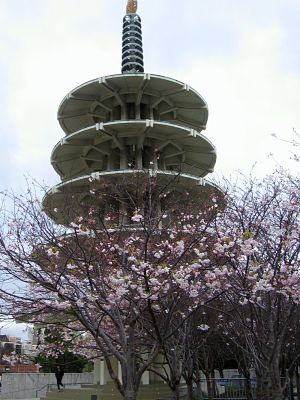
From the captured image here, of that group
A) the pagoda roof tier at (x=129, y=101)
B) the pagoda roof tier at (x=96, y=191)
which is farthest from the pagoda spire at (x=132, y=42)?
the pagoda roof tier at (x=96, y=191)

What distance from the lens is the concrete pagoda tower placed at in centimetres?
3192

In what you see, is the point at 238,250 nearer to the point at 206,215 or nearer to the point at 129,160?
the point at 206,215

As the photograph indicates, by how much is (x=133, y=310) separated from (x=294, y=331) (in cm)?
936

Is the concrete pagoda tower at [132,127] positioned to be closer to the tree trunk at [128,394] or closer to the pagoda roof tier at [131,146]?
the pagoda roof tier at [131,146]

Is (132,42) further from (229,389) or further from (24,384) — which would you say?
(24,384)

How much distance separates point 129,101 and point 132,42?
9570 mm

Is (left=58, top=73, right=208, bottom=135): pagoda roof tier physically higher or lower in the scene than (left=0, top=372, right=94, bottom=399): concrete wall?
higher

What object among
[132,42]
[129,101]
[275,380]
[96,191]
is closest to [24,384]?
[129,101]

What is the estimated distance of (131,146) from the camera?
33781 millimetres

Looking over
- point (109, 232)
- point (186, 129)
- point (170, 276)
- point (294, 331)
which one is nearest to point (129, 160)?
point (186, 129)

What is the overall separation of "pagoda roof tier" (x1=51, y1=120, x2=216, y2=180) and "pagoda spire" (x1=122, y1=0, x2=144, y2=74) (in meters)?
8.60

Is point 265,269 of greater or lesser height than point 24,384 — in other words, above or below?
above

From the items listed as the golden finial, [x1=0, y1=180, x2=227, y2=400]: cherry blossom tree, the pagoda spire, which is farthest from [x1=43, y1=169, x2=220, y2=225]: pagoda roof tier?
the golden finial

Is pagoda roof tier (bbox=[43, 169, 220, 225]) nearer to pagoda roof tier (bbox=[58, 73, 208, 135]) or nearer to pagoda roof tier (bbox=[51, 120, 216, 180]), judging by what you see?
pagoda roof tier (bbox=[51, 120, 216, 180])
